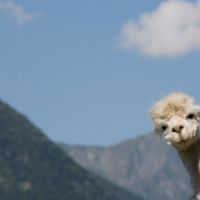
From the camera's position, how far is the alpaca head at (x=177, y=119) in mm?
8609

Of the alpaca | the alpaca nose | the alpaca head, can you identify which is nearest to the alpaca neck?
the alpaca

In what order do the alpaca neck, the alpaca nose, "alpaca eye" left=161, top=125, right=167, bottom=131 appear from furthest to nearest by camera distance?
the alpaca neck → "alpaca eye" left=161, top=125, right=167, bottom=131 → the alpaca nose

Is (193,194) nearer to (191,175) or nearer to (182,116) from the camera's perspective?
(191,175)

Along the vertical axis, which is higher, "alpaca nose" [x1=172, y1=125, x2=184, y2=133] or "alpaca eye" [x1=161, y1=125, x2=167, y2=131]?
"alpaca eye" [x1=161, y1=125, x2=167, y2=131]

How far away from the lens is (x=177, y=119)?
28.8 feet

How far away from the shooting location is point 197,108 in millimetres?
8891

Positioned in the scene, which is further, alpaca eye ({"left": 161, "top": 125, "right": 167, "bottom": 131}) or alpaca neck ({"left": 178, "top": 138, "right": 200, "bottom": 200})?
alpaca neck ({"left": 178, "top": 138, "right": 200, "bottom": 200})

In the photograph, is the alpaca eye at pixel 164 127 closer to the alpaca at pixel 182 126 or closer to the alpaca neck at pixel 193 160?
the alpaca at pixel 182 126

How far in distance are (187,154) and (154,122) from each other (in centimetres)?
52

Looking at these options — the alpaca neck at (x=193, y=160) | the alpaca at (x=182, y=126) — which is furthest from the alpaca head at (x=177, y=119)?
the alpaca neck at (x=193, y=160)

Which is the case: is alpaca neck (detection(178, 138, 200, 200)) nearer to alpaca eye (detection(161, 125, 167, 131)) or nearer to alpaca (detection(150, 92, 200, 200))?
alpaca (detection(150, 92, 200, 200))

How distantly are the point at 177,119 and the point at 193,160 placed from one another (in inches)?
27.6

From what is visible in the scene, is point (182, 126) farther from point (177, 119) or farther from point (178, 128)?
point (177, 119)

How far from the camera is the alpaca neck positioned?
9.06 metres
